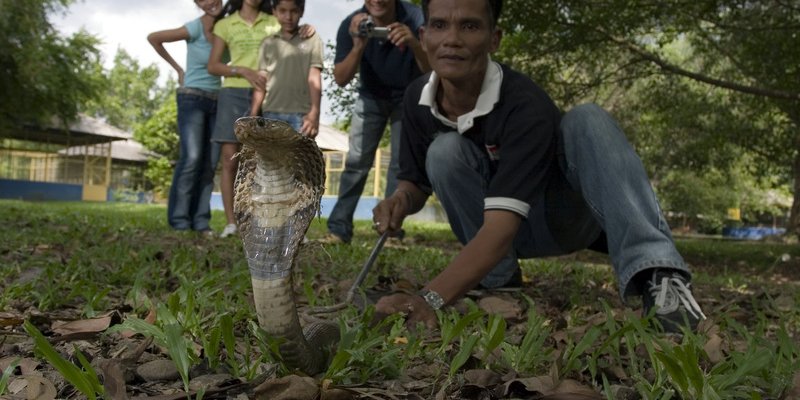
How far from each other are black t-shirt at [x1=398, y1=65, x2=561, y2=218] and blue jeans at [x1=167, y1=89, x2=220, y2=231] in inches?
127

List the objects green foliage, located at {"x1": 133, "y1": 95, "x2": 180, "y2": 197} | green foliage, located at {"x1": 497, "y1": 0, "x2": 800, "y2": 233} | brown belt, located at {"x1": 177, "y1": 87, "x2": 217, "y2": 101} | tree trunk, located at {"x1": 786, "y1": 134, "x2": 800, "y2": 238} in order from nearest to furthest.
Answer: brown belt, located at {"x1": 177, "y1": 87, "x2": 217, "y2": 101} < green foliage, located at {"x1": 497, "y1": 0, "x2": 800, "y2": 233} < tree trunk, located at {"x1": 786, "y1": 134, "x2": 800, "y2": 238} < green foliage, located at {"x1": 133, "y1": 95, "x2": 180, "y2": 197}

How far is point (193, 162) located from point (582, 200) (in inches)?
146

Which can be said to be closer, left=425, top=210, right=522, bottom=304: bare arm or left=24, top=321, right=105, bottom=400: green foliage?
left=24, top=321, right=105, bottom=400: green foliage

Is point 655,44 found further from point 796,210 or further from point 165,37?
point 796,210

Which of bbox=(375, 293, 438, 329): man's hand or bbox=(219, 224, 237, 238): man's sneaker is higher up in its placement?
bbox=(375, 293, 438, 329): man's hand

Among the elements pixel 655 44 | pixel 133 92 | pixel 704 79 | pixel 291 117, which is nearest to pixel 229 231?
pixel 291 117

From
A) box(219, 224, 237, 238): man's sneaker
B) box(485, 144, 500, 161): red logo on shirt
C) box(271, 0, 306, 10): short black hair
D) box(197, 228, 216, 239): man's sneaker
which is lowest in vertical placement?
box(197, 228, 216, 239): man's sneaker

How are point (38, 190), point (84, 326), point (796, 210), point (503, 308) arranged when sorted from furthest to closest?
point (38, 190) → point (796, 210) → point (503, 308) → point (84, 326)

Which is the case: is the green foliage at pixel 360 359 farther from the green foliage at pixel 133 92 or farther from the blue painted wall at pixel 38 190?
the green foliage at pixel 133 92

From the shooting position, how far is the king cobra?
4.53ft

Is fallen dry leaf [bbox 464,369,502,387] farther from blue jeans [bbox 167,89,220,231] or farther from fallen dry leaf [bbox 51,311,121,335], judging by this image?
blue jeans [bbox 167,89,220,231]

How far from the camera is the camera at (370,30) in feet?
14.6

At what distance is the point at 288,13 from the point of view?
202 inches

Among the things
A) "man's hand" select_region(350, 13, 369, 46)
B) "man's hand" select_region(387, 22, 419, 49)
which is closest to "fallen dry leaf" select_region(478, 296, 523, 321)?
"man's hand" select_region(387, 22, 419, 49)
